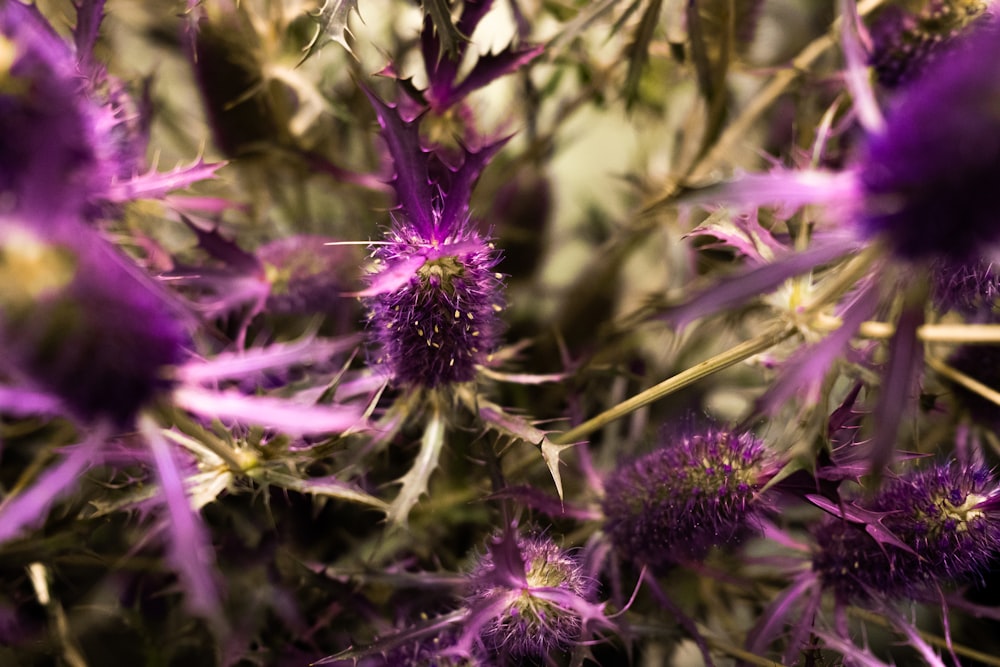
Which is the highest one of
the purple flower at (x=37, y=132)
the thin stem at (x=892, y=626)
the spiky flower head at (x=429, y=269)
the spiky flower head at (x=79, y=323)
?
the purple flower at (x=37, y=132)

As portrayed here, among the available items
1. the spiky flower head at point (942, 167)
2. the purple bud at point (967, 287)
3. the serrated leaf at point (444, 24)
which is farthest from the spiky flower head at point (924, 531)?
the serrated leaf at point (444, 24)

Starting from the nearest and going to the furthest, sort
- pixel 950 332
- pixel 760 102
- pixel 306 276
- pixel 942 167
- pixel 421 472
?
pixel 942 167, pixel 950 332, pixel 421 472, pixel 306 276, pixel 760 102

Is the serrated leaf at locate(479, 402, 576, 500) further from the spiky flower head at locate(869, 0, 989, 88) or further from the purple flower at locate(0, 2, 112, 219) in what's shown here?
the spiky flower head at locate(869, 0, 989, 88)

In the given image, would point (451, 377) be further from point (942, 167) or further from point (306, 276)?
point (942, 167)

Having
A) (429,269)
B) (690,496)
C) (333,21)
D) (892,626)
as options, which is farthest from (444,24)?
(892,626)

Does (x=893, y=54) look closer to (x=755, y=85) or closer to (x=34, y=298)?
(x=755, y=85)

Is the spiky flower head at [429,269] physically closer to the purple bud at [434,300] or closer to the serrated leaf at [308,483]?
the purple bud at [434,300]
